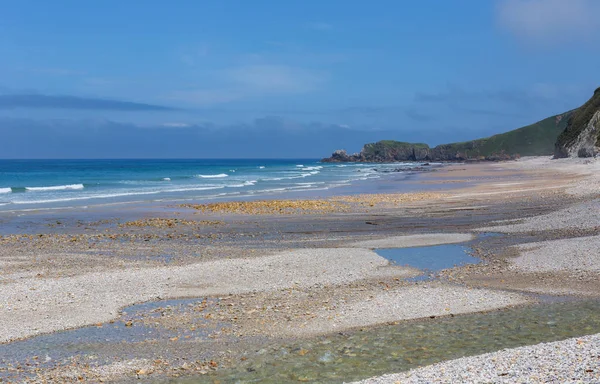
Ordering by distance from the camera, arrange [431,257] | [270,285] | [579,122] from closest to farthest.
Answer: [270,285] → [431,257] → [579,122]

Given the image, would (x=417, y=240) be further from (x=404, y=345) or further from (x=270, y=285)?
(x=404, y=345)

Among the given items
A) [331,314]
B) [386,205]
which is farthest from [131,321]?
[386,205]

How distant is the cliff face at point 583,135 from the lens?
302ft

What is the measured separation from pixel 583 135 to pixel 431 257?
90.9 m

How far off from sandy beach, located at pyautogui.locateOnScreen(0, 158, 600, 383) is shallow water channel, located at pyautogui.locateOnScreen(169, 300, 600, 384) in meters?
0.29

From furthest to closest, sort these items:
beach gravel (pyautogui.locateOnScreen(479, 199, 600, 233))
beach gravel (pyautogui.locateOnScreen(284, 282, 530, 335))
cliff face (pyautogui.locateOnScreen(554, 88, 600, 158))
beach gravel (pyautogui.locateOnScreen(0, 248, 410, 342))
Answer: cliff face (pyautogui.locateOnScreen(554, 88, 600, 158)) < beach gravel (pyautogui.locateOnScreen(479, 199, 600, 233)) < beach gravel (pyautogui.locateOnScreen(0, 248, 410, 342)) < beach gravel (pyautogui.locateOnScreen(284, 282, 530, 335))

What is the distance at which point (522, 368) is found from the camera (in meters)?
7.76

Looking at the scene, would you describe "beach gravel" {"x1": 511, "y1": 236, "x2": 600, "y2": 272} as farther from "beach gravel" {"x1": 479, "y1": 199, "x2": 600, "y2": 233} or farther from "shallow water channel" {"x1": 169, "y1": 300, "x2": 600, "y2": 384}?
"shallow water channel" {"x1": 169, "y1": 300, "x2": 600, "y2": 384}

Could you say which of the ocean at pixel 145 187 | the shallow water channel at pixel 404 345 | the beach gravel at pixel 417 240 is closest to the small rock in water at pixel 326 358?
the shallow water channel at pixel 404 345

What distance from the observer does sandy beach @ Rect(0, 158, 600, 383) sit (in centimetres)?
886

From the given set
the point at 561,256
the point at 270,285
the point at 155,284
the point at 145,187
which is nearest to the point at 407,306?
the point at 270,285

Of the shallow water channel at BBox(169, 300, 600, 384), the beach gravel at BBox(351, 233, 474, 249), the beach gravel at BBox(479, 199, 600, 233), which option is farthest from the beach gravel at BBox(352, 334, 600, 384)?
Result: the beach gravel at BBox(479, 199, 600, 233)

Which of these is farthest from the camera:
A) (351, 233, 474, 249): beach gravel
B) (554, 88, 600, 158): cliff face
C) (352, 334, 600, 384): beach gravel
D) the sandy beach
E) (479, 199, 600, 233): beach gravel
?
(554, 88, 600, 158): cliff face

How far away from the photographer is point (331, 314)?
11.8m
